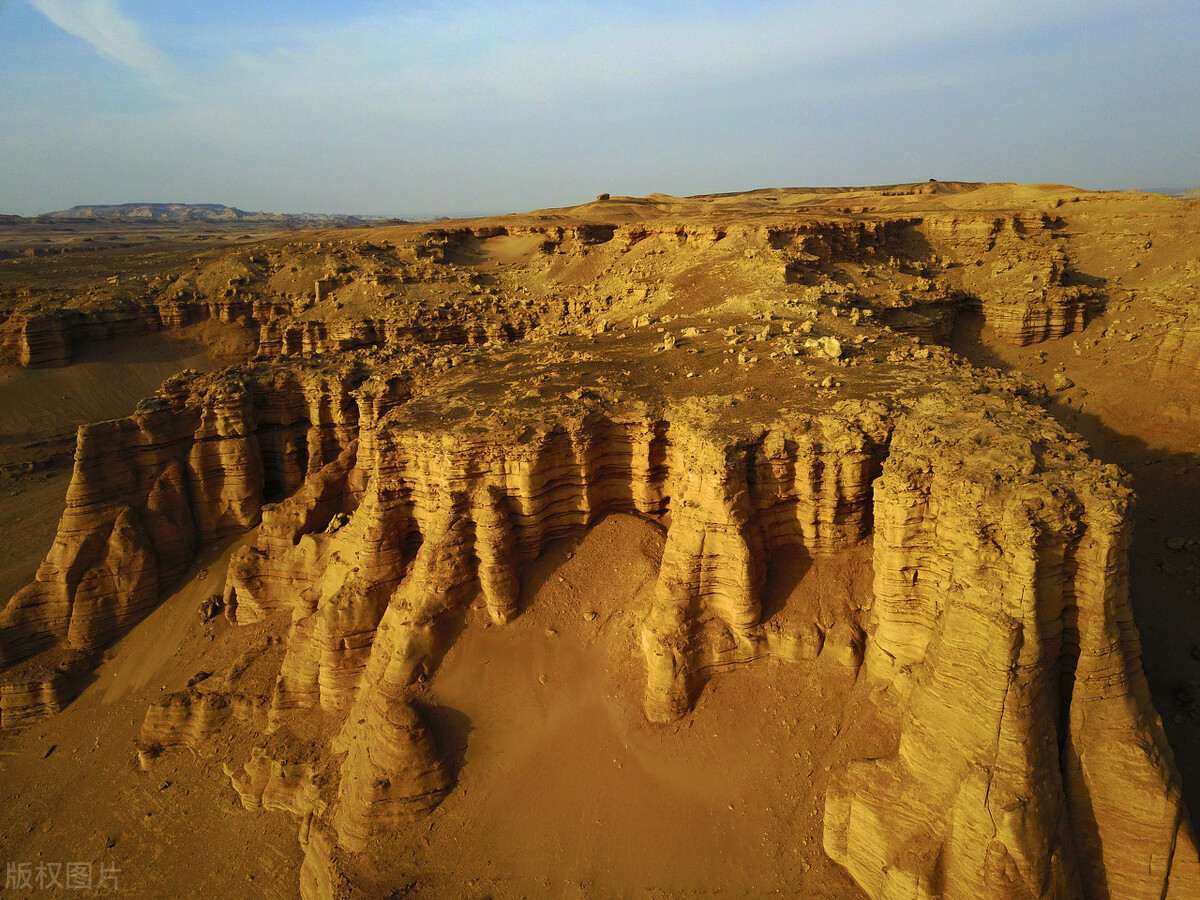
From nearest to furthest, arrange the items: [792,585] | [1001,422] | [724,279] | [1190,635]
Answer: [1001,422], [792,585], [1190,635], [724,279]

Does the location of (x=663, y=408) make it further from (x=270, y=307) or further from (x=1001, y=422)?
(x=270, y=307)

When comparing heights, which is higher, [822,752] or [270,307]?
[270,307]

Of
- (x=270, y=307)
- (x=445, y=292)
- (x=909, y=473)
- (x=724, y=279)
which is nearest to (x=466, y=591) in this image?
(x=909, y=473)

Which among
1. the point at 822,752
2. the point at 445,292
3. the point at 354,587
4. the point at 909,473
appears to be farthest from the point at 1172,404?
the point at 445,292

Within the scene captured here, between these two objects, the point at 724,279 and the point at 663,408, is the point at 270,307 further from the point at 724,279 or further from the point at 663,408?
the point at 663,408

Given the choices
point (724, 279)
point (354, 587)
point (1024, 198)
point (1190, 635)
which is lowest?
point (1190, 635)

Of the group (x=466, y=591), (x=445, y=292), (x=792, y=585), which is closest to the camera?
(x=792, y=585)

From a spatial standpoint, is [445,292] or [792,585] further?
[445,292]
